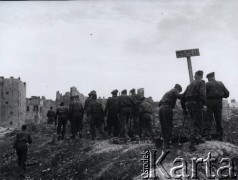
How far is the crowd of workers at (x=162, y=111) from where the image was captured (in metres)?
10.3

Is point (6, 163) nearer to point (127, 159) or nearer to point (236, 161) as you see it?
point (127, 159)

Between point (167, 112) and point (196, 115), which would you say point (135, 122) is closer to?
point (167, 112)

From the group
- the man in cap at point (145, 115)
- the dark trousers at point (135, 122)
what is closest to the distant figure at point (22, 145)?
the dark trousers at point (135, 122)

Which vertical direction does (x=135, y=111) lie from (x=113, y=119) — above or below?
above

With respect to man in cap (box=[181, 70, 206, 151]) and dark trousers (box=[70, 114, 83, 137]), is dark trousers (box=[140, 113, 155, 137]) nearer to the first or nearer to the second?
dark trousers (box=[70, 114, 83, 137])

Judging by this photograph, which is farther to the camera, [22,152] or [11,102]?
[11,102]

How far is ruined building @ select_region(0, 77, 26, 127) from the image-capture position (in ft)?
260

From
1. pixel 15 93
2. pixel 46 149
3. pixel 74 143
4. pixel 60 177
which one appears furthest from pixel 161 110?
pixel 15 93

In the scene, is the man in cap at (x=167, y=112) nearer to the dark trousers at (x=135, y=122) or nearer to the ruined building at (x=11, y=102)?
the dark trousers at (x=135, y=122)

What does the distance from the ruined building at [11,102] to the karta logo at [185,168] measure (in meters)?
74.0

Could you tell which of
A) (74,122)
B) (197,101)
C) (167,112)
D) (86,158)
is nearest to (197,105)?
(197,101)

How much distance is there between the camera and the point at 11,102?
80.2m

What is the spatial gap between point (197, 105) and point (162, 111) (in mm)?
1171

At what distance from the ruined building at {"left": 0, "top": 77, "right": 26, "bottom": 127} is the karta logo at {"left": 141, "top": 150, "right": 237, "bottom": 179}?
74.0 m
